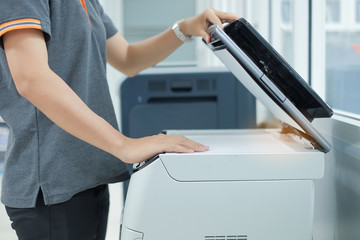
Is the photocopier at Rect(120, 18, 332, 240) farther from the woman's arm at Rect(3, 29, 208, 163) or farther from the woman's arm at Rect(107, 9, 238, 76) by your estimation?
the woman's arm at Rect(107, 9, 238, 76)

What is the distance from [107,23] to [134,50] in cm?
12

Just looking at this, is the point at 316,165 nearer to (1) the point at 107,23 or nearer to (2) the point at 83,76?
(2) the point at 83,76

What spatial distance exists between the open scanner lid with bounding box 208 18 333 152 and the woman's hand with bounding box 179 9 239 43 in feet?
0.53

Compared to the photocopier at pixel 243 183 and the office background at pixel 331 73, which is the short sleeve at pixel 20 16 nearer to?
the photocopier at pixel 243 183

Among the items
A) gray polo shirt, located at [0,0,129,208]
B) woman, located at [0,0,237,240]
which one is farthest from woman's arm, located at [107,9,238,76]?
gray polo shirt, located at [0,0,129,208]

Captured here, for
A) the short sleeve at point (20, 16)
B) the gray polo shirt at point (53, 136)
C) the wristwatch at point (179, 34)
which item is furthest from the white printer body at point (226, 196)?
the wristwatch at point (179, 34)

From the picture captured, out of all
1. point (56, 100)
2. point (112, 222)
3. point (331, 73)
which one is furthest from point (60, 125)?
point (112, 222)

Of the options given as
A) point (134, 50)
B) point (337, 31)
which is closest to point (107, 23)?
point (134, 50)

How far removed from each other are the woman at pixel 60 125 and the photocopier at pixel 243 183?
Answer: 0.18 ft

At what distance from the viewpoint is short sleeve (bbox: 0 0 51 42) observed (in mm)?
791

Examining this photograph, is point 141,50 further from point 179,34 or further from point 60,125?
→ point 60,125

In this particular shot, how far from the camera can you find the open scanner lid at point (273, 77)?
78 centimetres

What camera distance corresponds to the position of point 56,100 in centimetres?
79

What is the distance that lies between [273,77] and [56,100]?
15.3 inches
